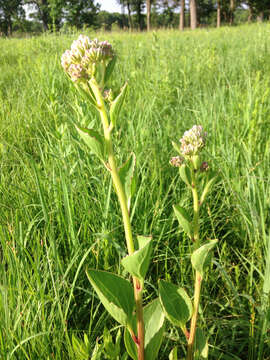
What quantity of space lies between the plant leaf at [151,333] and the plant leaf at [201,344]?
0.38 feet

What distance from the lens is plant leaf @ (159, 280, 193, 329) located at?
795mm

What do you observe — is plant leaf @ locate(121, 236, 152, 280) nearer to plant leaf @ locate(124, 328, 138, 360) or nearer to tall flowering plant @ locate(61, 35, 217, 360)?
tall flowering plant @ locate(61, 35, 217, 360)

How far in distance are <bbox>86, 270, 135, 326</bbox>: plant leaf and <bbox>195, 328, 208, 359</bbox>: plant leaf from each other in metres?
0.23

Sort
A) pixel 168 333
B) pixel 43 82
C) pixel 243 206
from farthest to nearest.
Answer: pixel 43 82
pixel 243 206
pixel 168 333

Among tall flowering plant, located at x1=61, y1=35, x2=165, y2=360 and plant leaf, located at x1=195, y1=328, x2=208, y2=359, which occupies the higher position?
tall flowering plant, located at x1=61, y1=35, x2=165, y2=360

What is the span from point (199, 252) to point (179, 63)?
11.2 ft

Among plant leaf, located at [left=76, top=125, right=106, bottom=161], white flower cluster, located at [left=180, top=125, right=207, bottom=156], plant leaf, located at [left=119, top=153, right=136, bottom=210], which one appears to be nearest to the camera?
plant leaf, located at [left=76, top=125, right=106, bottom=161]

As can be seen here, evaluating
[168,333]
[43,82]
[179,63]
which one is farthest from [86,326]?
[179,63]

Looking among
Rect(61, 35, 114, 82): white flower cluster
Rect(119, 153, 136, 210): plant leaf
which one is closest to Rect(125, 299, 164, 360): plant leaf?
Rect(119, 153, 136, 210): plant leaf

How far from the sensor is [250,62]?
379 centimetres

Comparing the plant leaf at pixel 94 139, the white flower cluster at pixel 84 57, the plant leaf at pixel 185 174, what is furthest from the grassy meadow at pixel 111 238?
the white flower cluster at pixel 84 57

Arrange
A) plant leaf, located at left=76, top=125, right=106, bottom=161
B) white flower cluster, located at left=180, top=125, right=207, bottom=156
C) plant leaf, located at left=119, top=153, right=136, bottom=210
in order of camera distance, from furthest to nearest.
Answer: white flower cluster, located at left=180, top=125, right=207, bottom=156
plant leaf, located at left=119, top=153, right=136, bottom=210
plant leaf, located at left=76, top=125, right=106, bottom=161

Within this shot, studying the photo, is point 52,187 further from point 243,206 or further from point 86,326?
point 243,206

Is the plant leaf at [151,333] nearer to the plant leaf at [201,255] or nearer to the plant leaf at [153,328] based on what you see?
the plant leaf at [153,328]
